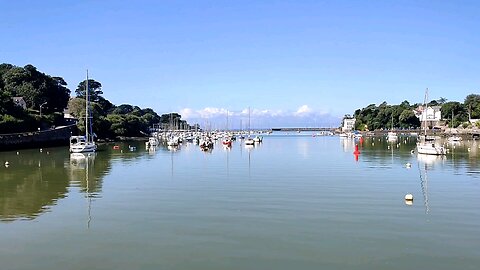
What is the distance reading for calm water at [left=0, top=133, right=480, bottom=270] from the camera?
43.3ft

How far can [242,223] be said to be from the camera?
17.6 metres

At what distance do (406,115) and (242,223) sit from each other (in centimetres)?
15273

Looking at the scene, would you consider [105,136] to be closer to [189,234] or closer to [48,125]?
[48,125]

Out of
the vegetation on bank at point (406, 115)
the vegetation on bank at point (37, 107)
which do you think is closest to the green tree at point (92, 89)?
the vegetation on bank at point (37, 107)

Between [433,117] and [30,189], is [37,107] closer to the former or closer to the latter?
[30,189]

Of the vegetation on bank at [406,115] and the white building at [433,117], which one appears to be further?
the white building at [433,117]

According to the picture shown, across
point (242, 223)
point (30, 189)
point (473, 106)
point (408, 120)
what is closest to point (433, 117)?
point (408, 120)

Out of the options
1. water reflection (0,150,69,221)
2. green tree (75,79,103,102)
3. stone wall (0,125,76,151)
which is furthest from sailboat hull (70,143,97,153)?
green tree (75,79,103,102)

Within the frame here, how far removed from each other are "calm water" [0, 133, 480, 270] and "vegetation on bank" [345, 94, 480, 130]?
116m

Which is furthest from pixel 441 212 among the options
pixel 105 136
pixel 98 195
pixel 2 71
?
pixel 2 71

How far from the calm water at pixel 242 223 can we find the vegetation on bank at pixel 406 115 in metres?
116

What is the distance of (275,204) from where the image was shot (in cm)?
2150

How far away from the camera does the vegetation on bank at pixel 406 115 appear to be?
146 meters

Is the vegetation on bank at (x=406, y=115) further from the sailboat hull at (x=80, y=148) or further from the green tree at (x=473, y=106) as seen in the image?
the sailboat hull at (x=80, y=148)
